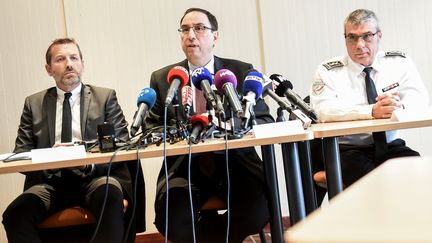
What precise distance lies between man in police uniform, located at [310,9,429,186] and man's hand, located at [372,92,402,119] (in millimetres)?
135

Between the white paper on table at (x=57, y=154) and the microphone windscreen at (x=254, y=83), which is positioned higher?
the microphone windscreen at (x=254, y=83)

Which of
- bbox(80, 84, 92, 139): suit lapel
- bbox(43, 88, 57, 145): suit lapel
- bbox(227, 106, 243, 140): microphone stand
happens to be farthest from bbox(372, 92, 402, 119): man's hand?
bbox(43, 88, 57, 145): suit lapel

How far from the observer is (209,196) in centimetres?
276

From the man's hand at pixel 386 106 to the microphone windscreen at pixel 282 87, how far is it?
1.68 ft

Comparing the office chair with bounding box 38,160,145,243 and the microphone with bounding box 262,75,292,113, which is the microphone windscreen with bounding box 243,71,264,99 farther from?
the office chair with bounding box 38,160,145,243

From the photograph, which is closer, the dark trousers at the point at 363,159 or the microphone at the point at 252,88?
the microphone at the point at 252,88

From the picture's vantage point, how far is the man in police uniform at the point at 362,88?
291 cm

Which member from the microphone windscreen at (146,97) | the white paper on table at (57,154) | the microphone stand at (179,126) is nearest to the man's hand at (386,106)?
the microphone stand at (179,126)

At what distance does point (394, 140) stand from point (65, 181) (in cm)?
172

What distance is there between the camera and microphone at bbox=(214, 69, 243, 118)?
83.3 inches

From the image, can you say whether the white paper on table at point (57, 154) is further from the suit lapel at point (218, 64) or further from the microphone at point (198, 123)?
the suit lapel at point (218, 64)

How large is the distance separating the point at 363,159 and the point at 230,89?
104 centimetres

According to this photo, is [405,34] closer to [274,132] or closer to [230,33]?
[230,33]

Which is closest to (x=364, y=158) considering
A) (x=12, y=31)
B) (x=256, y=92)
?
(x=256, y=92)
